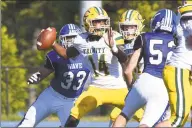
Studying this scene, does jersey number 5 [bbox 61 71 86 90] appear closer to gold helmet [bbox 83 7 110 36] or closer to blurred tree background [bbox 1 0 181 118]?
gold helmet [bbox 83 7 110 36]

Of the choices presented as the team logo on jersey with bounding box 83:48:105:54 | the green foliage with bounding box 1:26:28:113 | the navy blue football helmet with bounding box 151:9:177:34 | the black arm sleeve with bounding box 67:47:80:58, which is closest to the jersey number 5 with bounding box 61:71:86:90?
the black arm sleeve with bounding box 67:47:80:58

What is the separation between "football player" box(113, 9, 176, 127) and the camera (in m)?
8.59

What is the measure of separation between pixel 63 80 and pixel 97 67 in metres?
0.51

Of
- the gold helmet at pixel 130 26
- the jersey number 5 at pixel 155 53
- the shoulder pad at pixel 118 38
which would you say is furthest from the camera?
the gold helmet at pixel 130 26

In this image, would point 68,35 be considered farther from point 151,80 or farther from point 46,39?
point 151,80

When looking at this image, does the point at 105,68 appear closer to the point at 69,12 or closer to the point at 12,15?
the point at 69,12

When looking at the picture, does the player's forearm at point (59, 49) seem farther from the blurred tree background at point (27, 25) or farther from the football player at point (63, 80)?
the blurred tree background at point (27, 25)

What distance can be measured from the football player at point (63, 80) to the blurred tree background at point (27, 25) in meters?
6.23

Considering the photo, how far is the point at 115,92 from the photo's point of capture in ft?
31.8

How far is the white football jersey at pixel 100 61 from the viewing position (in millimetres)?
9641

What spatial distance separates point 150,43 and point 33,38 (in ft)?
44.3

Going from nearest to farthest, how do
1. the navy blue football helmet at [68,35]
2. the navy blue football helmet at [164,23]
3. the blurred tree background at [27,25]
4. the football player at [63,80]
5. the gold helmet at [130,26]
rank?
the navy blue football helmet at [164,23] → the football player at [63,80] → the navy blue football helmet at [68,35] → the gold helmet at [130,26] → the blurred tree background at [27,25]

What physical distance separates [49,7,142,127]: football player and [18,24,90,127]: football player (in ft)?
0.83

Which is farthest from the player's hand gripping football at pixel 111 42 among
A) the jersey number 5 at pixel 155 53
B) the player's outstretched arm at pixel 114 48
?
the jersey number 5 at pixel 155 53
